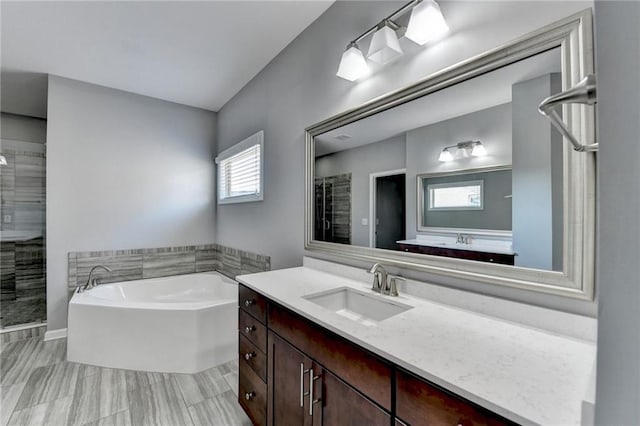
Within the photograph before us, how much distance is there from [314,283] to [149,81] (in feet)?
9.23

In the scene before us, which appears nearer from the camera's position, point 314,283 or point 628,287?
point 628,287

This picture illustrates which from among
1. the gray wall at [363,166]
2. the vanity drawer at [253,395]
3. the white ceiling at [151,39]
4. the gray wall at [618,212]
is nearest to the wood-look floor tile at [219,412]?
the vanity drawer at [253,395]

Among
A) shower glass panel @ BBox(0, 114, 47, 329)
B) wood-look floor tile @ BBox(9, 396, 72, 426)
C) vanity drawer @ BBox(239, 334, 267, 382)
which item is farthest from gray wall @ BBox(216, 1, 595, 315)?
shower glass panel @ BBox(0, 114, 47, 329)

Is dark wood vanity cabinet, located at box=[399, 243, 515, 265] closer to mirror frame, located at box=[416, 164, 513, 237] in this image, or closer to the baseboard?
mirror frame, located at box=[416, 164, 513, 237]

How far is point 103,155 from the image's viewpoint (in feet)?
10.2

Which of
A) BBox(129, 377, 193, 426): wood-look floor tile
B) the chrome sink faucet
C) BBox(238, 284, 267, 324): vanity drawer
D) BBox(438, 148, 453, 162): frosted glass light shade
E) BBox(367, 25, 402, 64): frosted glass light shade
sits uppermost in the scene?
BBox(367, 25, 402, 64): frosted glass light shade

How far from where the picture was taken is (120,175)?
3195 mm

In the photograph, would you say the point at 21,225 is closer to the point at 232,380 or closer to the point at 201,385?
the point at 201,385

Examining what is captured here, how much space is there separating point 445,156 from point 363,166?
0.52 meters

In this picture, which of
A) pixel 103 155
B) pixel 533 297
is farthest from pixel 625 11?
pixel 103 155

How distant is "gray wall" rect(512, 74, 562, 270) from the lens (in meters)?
0.98

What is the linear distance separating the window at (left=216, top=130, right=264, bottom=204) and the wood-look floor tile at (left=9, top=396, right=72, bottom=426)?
6.57 feet

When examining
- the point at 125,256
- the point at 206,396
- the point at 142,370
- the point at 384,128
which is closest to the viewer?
the point at 384,128

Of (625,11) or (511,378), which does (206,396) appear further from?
(625,11)
